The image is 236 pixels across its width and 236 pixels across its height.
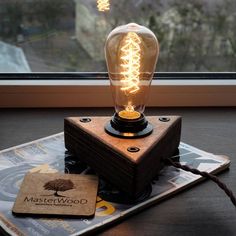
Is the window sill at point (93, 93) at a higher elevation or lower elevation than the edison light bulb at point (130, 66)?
lower

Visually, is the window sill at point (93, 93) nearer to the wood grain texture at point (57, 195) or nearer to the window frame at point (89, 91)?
the window frame at point (89, 91)

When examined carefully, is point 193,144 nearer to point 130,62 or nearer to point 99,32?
point 130,62

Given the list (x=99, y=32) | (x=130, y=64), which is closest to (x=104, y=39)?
(x=99, y=32)

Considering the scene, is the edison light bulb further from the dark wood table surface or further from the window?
the window

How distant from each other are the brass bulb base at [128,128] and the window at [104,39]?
35cm

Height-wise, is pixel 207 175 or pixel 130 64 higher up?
pixel 130 64

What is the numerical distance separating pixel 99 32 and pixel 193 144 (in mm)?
420

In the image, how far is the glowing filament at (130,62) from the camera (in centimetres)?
85

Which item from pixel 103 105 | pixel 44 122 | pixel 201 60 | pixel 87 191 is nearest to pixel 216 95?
pixel 201 60

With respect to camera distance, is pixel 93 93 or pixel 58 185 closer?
pixel 58 185

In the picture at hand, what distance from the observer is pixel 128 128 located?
0.81m

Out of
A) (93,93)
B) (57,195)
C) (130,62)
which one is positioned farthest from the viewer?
(93,93)

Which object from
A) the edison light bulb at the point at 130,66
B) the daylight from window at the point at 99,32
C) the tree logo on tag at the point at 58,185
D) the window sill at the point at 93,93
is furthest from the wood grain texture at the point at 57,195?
the daylight from window at the point at 99,32

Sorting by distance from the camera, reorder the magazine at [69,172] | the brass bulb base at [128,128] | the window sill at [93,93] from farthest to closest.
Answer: the window sill at [93,93] < the brass bulb base at [128,128] < the magazine at [69,172]
